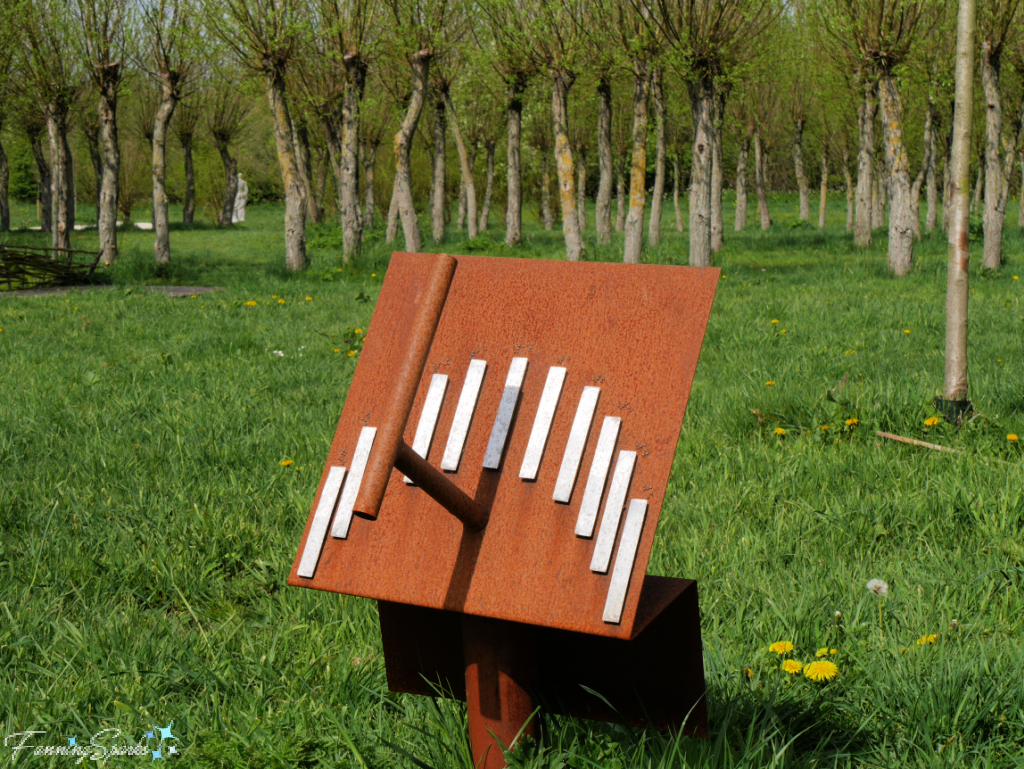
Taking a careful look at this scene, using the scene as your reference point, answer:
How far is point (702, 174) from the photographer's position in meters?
12.9

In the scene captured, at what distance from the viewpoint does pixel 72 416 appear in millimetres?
4895

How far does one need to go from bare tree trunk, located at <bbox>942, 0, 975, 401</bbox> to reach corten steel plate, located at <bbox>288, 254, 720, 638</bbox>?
3.47 metres

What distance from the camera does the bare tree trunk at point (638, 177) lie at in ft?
46.5

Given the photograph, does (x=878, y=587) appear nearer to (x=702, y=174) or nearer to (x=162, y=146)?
(x=702, y=174)

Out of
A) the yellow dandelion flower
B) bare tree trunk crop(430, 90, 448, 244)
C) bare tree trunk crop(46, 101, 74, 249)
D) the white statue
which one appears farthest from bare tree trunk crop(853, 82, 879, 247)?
the white statue

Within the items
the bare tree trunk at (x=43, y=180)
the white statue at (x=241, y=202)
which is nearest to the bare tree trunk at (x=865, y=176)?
the bare tree trunk at (x=43, y=180)

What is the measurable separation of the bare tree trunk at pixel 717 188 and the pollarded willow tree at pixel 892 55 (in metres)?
5.69

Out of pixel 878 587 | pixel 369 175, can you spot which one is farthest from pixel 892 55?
pixel 369 175

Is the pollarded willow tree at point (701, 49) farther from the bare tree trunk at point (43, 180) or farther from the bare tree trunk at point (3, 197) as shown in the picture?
the bare tree trunk at point (3, 197)

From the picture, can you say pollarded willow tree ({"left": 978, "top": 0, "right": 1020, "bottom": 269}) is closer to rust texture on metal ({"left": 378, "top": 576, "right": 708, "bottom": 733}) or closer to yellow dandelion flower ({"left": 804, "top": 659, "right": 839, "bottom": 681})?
yellow dandelion flower ({"left": 804, "top": 659, "right": 839, "bottom": 681})

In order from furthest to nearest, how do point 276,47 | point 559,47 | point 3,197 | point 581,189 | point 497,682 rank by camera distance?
point 3,197 < point 581,189 < point 559,47 < point 276,47 < point 497,682

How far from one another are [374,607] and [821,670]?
1.28m

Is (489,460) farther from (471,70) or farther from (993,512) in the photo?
(471,70)

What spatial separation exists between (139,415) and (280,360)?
5.64ft
